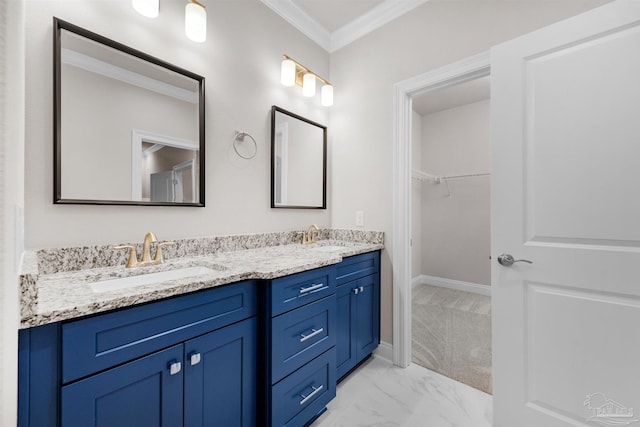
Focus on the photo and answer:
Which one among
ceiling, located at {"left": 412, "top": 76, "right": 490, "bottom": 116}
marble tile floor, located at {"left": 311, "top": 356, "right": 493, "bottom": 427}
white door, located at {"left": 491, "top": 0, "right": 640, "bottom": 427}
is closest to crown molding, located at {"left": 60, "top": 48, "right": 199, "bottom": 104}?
white door, located at {"left": 491, "top": 0, "right": 640, "bottom": 427}

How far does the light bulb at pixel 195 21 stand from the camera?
1.47 meters

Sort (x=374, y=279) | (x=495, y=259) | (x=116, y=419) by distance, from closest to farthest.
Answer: (x=116, y=419)
(x=495, y=259)
(x=374, y=279)

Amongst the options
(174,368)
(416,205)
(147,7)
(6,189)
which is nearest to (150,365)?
(174,368)

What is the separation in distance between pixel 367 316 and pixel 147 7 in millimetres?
2278

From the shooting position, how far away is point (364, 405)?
5.40ft

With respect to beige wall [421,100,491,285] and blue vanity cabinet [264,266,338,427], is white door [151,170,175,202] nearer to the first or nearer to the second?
blue vanity cabinet [264,266,338,427]

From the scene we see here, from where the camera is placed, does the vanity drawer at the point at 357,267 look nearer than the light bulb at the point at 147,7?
No

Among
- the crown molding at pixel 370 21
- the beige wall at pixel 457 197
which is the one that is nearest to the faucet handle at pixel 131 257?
the crown molding at pixel 370 21

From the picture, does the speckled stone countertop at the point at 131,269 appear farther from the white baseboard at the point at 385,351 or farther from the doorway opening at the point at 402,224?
the white baseboard at the point at 385,351

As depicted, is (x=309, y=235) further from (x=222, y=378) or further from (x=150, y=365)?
(x=150, y=365)

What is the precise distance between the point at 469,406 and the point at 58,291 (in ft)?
6.97

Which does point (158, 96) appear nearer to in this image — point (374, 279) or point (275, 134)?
point (275, 134)

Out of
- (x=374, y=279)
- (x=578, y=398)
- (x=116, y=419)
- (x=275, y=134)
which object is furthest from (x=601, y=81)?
(x=116, y=419)

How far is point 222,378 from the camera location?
1.12 metres
